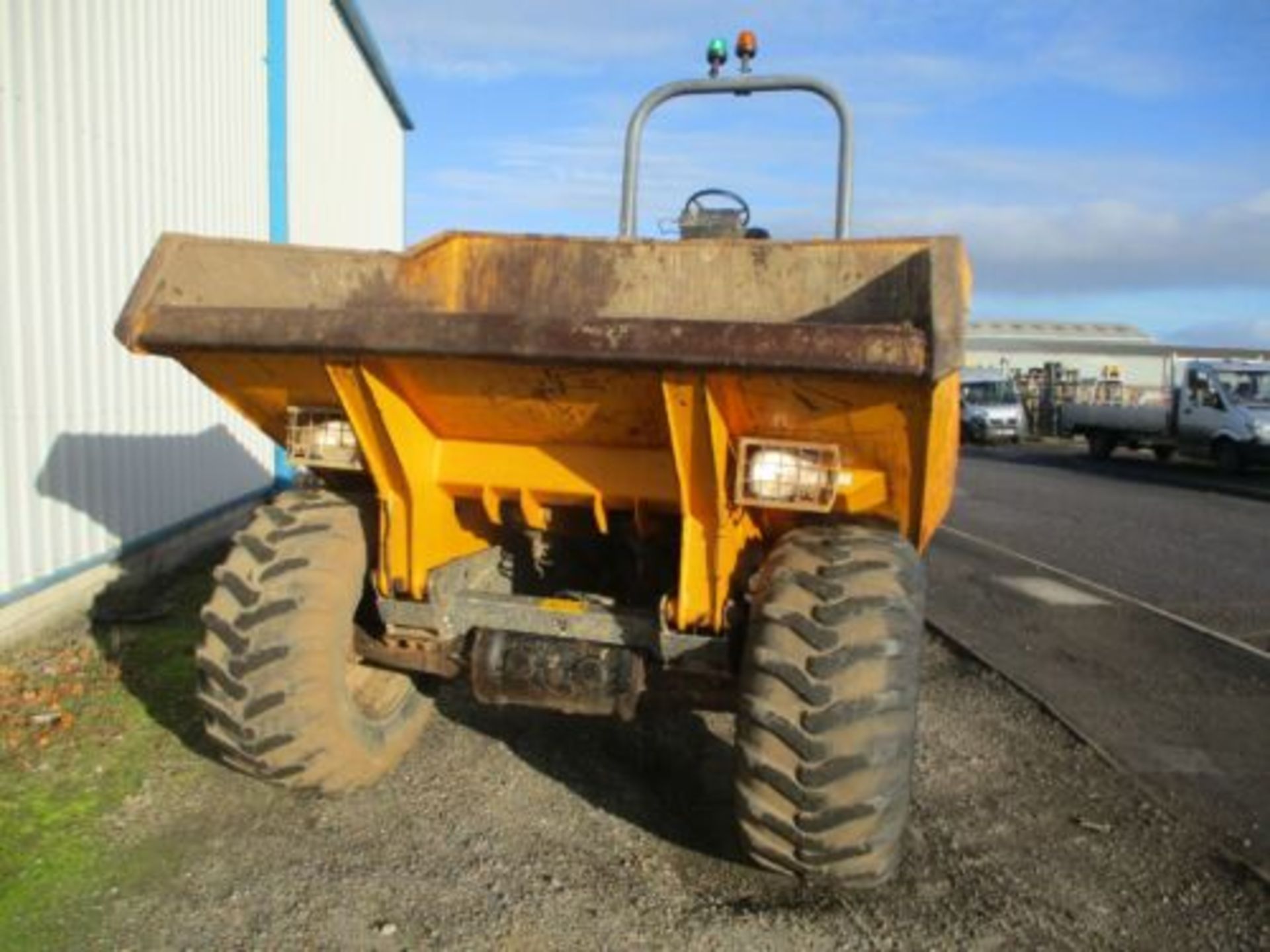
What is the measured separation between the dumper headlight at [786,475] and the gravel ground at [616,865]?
1.26m

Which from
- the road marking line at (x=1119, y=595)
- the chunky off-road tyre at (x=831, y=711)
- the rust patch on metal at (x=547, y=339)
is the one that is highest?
the rust patch on metal at (x=547, y=339)

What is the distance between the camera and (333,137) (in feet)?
45.1

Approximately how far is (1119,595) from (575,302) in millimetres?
5744

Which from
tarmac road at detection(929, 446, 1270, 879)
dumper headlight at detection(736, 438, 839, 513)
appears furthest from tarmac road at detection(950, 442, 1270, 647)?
dumper headlight at detection(736, 438, 839, 513)

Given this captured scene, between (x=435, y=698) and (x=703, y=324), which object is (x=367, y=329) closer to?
(x=703, y=324)

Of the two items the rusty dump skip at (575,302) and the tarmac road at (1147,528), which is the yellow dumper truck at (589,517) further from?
the tarmac road at (1147,528)

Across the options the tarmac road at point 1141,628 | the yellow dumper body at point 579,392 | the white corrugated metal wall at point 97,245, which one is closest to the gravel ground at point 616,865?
the tarmac road at point 1141,628

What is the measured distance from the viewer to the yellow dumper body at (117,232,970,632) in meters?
3.17

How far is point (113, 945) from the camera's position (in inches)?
129

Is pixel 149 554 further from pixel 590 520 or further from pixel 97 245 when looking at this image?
pixel 590 520

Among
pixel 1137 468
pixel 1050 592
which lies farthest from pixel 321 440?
pixel 1137 468

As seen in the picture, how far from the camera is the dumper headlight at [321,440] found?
3963 mm

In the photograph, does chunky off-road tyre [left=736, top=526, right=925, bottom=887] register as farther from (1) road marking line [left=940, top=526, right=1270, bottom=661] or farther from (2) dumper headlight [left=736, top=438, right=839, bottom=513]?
(1) road marking line [left=940, top=526, right=1270, bottom=661]

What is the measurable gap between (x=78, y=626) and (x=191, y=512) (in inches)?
97.8
